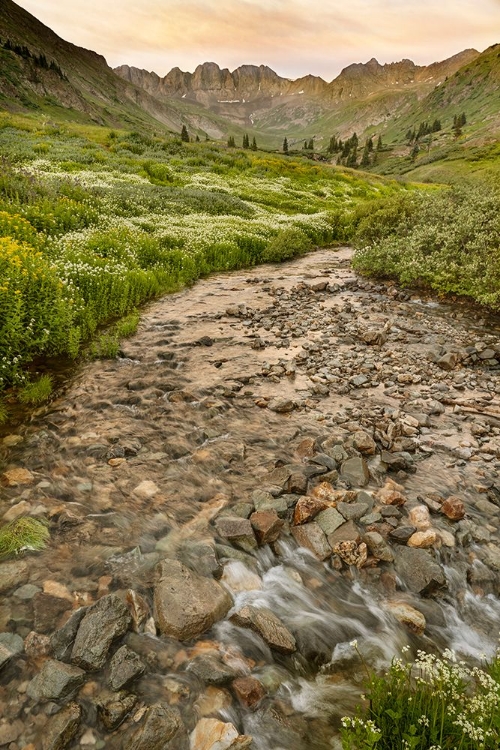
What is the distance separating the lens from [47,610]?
13.7 feet

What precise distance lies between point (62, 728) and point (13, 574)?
1796 millimetres

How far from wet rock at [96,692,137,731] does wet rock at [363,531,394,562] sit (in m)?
3.18

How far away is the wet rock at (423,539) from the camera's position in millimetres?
5430

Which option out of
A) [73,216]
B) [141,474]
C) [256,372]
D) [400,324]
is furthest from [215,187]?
[141,474]

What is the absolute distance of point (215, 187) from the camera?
34.9 m

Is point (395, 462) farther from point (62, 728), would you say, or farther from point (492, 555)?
point (62, 728)

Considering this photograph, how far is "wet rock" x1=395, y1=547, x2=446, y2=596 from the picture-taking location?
16.3 feet

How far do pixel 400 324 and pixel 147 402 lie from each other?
9.25m

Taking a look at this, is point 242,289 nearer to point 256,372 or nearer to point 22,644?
point 256,372

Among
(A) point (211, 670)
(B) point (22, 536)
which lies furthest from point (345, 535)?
(B) point (22, 536)

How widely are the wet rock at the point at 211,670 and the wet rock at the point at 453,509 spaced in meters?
3.76

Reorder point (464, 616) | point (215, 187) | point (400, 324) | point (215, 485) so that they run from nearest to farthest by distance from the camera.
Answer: point (464, 616) → point (215, 485) → point (400, 324) → point (215, 187)

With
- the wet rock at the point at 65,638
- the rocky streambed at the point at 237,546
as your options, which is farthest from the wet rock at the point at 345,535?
the wet rock at the point at 65,638

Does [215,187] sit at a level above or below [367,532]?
above
